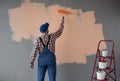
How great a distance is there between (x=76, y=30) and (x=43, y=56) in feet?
2.70

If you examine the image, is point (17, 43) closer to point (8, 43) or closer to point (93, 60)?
point (8, 43)

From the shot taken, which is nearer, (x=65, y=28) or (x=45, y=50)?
(x=45, y=50)

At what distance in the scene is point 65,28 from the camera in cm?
498

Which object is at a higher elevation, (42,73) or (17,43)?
(17,43)

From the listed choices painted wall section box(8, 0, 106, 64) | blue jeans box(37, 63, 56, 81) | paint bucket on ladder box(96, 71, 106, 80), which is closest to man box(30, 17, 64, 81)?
blue jeans box(37, 63, 56, 81)

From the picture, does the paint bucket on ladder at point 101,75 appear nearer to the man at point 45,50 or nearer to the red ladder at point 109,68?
the red ladder at point 109,68

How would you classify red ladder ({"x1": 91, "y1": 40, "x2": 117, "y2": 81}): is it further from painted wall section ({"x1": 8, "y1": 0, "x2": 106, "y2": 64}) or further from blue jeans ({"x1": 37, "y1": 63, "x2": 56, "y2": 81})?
blue jeans ({"x1": 37, "y1": 63, "x2": 56, "y2": 81})

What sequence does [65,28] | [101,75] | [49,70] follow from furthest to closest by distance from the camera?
[65,28] < [49,70] < [101,75]

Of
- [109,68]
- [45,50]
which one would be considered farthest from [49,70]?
[109,68]

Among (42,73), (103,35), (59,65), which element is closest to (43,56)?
(42,73)

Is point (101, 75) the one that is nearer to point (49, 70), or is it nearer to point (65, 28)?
point (49, 70)

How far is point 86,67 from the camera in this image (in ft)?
16.5

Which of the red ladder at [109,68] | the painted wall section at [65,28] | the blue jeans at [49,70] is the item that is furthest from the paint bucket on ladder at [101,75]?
the blue jeans at [49,70]

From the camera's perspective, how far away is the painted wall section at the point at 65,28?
4926 millimetres
